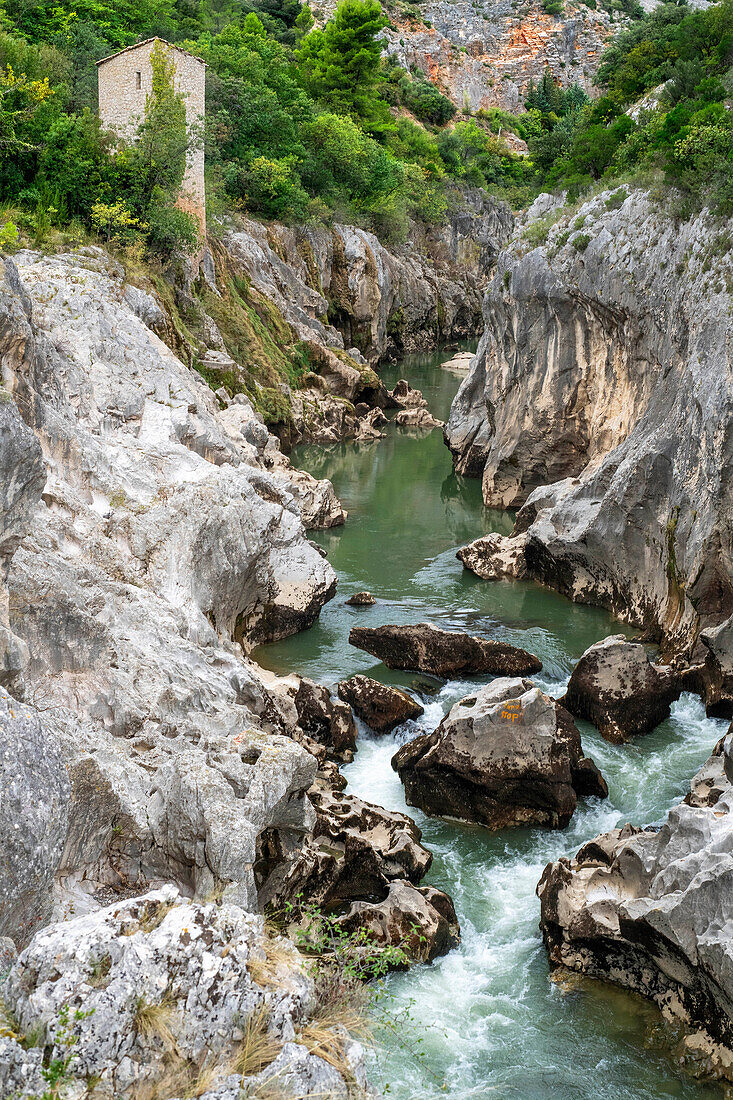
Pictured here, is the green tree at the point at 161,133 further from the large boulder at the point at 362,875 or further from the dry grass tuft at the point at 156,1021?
the dry grass tuft at the point at 156,1021

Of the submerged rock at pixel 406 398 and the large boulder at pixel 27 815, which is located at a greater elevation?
the large boulder at pixel 27 815

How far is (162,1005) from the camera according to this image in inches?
233

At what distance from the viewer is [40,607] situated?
13.1 metres

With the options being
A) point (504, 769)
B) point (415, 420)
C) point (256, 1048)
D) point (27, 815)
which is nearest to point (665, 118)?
point (504, 769)

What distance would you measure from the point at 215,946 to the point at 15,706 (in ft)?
9.30

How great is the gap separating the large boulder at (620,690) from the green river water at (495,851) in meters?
0.34

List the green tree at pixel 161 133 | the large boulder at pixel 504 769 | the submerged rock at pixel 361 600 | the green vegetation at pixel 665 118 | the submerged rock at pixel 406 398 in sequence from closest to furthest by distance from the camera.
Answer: the large boulder at pixel 504 769 → the green vegetation at pixel 665 118 → the submerged rock at pixel 361 600 → the green tree at pixel 161 133 → the submerged rock at pixel 406 398

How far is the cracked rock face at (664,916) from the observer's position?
10500 millimetres

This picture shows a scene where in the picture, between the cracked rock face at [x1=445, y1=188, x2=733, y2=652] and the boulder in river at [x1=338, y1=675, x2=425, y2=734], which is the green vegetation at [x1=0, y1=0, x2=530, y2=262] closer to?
the cracked rock face at [x1=445, y1=188, x2=733, y2=652]

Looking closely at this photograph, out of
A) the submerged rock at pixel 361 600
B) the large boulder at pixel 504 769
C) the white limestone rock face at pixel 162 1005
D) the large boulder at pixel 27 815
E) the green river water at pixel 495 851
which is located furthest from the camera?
the submerged rock at pixel 361 600

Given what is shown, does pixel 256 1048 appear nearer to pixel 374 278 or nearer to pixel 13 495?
pixel 13 495

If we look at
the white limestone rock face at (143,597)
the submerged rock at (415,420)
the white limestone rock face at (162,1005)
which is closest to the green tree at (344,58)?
the submerged rock at (415,420)

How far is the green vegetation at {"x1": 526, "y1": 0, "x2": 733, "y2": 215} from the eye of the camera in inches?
872

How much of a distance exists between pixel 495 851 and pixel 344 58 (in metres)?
62.7
